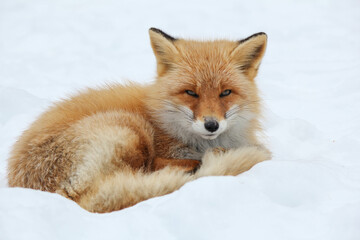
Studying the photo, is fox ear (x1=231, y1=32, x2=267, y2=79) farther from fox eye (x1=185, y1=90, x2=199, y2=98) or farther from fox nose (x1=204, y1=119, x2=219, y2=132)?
fox nose (x1=204, y1=119, x2=219, y2=132)

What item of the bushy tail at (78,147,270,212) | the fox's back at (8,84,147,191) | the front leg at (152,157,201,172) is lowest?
the front leg at (152,157,201,172)

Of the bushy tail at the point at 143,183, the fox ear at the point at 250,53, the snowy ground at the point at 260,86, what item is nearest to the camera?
the snowy ground at the point at 260,86

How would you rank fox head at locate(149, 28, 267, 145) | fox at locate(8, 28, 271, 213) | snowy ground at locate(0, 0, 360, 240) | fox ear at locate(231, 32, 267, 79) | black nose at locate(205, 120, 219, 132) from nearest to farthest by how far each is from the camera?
snowy ground at locate(0, 0, 360, 240), fox at locate(8, 28, 271, 213), black nose at locate(205, 120, 219, 132), fox head at locate(149, 28, 267, 145), fox ear at locate(231, 32, 267, 79)

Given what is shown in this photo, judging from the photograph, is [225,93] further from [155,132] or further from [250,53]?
[155,132]

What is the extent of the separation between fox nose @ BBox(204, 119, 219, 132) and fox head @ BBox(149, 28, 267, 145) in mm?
75

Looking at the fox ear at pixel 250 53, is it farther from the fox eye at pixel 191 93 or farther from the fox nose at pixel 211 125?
the fox nose at pixel 211 125

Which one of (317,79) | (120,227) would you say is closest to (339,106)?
(317,79)

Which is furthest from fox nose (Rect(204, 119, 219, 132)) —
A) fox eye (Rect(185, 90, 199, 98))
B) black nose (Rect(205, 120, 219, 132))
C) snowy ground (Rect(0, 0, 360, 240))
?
snowy ground (Rect(0, 0, 360, 240))

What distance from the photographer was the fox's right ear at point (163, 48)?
3.18 metres

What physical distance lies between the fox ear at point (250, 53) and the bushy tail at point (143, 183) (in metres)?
0.89

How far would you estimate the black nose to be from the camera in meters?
2.77

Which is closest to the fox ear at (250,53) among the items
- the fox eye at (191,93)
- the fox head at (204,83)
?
the fox head at (204,83)

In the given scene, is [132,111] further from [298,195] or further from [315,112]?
[315,112]

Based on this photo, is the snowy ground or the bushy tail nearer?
the snowy ground
